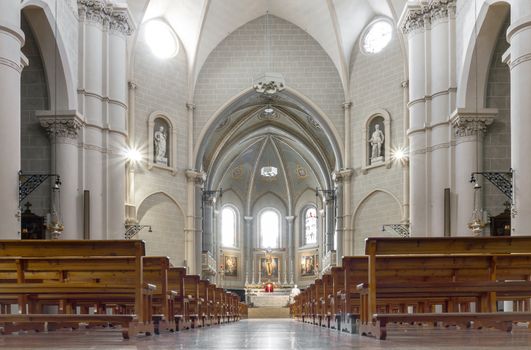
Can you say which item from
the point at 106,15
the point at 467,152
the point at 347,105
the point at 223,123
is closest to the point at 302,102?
the point at 347,105

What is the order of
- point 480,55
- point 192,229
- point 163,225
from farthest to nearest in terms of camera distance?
point 192,229 → point 163,225 → point 480,55

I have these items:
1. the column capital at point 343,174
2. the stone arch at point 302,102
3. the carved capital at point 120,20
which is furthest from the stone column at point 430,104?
the stone arch at point 302,102

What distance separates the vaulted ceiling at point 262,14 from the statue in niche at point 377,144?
3.03 m

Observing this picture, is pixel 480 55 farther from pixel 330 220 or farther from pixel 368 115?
pixel 330 220

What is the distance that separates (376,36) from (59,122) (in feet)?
54.2

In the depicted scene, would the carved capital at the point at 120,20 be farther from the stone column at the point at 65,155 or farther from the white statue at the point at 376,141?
the white statue at the point at 376,141

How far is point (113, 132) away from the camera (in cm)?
2303

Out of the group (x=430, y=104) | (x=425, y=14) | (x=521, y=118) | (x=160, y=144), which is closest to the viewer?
(x=521, y=118)

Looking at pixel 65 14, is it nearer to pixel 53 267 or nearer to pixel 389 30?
pixel 53 267

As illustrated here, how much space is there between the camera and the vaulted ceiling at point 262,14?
3241 cm

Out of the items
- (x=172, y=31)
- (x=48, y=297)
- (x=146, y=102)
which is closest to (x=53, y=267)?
(x=48, y=297)

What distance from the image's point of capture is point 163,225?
31.9 m

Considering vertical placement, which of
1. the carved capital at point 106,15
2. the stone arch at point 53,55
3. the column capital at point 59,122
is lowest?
the column capital at point 59,122

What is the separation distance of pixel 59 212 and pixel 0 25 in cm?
677
